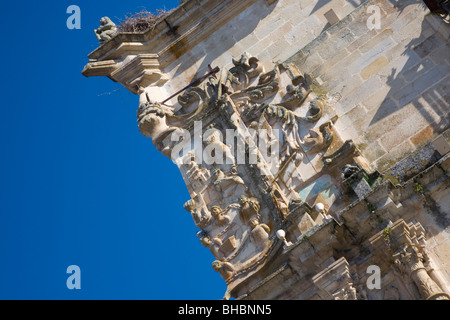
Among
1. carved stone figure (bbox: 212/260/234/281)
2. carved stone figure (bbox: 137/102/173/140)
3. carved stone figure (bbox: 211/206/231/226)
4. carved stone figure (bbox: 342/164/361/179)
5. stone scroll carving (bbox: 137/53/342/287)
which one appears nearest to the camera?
carved stone figure (bbox: 342/164/361/179)

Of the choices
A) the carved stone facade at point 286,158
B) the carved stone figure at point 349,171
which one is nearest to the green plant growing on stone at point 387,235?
the carved stone facade at point 286,158

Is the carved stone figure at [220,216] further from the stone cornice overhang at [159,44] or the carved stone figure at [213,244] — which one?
the stone cornice overhang at [159,44]

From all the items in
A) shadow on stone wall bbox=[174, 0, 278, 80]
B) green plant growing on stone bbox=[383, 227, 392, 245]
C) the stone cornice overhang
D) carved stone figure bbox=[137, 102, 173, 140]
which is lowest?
green plant growing on stone bbox=[383, 227, 392, 245]

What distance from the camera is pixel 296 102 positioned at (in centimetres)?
1087

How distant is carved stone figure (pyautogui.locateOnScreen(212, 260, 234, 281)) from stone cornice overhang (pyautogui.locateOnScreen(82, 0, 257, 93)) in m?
3.75

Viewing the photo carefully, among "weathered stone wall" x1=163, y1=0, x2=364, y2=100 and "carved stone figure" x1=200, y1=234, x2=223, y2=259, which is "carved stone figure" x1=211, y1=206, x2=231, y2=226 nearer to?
"carved stone figure" x1=200, y1=234, x2=223, y2=259

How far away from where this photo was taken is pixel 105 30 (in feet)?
43.2

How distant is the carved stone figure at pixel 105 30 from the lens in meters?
13.0

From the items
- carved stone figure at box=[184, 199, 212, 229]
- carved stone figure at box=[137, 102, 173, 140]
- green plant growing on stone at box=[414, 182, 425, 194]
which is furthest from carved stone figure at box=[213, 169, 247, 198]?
green plant growing on stone at box=[414, 182, 425, 194]

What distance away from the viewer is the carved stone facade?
880cm

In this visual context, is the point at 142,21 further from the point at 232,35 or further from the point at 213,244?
the point at 213,244

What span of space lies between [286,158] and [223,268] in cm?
176

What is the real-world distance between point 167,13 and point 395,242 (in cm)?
639
